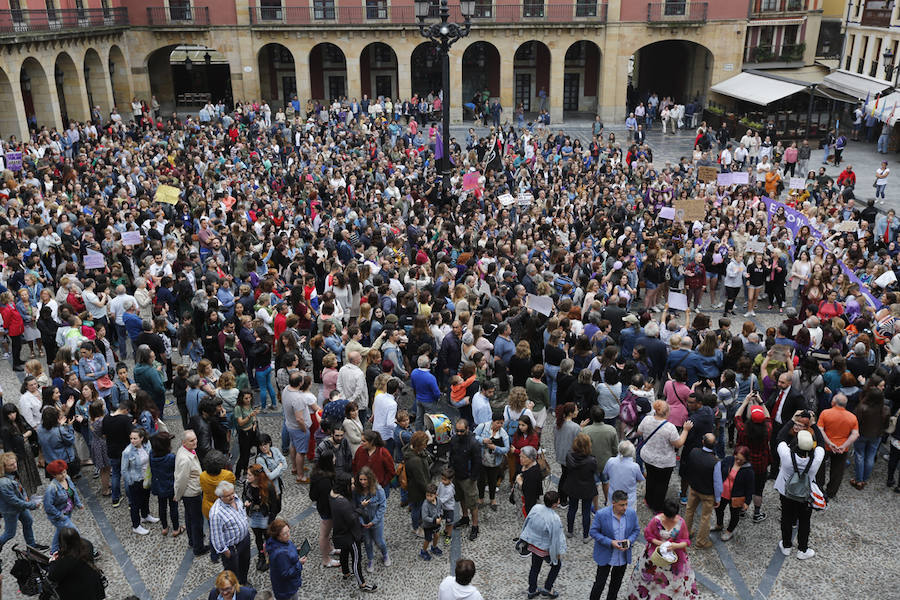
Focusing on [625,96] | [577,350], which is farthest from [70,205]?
[625,96]

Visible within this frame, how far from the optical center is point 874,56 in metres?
36.9

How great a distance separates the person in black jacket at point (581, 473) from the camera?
766 cm

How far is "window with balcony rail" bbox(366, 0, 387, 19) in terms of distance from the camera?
39.4 meters

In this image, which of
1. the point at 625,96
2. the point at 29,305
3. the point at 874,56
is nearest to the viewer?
the point at 29,305

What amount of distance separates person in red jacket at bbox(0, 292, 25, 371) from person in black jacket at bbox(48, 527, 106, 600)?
6.46 metres

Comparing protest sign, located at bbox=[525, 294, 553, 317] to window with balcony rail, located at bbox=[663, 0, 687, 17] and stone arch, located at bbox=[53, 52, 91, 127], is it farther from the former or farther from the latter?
window with balcony rail, located at bbox=[663, 0, 687, 17]

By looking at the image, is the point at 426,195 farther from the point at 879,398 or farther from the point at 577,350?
the point at 879,398

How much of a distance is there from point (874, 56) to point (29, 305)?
129 feet

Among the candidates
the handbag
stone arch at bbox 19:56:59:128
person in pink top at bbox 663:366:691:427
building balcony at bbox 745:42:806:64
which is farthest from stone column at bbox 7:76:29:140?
building balcony at bbox 745:42:806:64

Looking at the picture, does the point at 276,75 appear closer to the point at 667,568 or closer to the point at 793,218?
the point at 793,218

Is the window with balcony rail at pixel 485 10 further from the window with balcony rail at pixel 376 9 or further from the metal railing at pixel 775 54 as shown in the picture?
the metal railing at pixel 775 54

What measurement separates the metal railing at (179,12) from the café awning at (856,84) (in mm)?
31647

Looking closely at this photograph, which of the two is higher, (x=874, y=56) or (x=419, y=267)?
(x=874, y=56)

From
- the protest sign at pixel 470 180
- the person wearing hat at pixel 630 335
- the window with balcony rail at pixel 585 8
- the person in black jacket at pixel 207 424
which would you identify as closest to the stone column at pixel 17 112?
the protest sign at pixel 470 180
